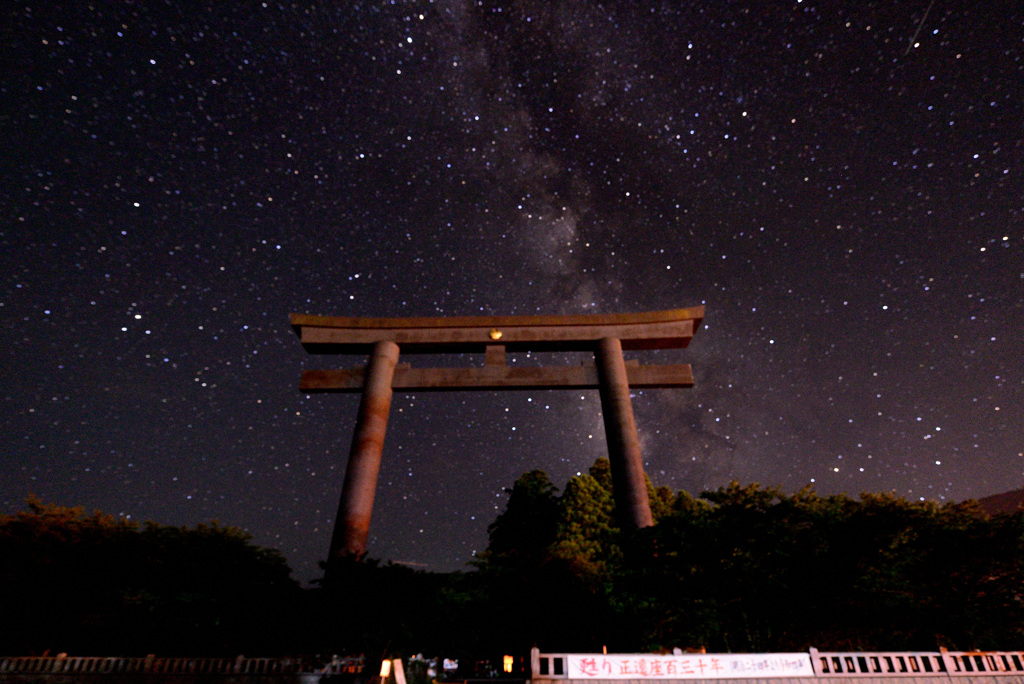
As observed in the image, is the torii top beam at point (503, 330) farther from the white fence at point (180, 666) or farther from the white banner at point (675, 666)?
the white banner at point (675, 666)

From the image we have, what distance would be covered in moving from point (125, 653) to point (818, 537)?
738 inches

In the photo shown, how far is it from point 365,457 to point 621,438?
8.62 meters

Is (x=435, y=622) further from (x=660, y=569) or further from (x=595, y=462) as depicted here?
(x=595, y=462)

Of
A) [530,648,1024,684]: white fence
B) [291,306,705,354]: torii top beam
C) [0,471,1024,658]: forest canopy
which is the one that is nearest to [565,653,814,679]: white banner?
[530,648,1024,684]: white fence

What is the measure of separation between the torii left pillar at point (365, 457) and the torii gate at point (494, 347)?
1.9 inches

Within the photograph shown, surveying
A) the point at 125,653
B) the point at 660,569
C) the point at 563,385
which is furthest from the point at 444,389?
the point at 125,653

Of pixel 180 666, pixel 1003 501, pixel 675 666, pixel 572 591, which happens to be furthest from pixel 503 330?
pixel 1003 501

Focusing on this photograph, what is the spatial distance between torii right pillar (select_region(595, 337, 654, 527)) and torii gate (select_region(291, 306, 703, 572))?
0.05 meters

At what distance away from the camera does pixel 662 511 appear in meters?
24.3

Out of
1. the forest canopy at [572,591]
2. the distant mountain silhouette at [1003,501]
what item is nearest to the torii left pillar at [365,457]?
the forest canopy at [572,591]

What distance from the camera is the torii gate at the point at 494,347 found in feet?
61.8


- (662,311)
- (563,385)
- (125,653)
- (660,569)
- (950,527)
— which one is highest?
(662,311)

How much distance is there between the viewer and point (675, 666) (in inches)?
347

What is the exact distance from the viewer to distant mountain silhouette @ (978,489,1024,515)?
38.1m
